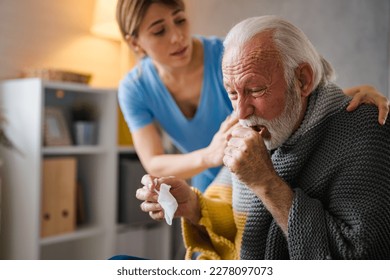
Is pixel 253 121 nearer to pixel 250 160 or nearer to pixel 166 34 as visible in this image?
pixel 250 160

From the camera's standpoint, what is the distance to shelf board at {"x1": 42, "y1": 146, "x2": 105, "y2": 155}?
64.4 inches

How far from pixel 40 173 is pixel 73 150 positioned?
15cm

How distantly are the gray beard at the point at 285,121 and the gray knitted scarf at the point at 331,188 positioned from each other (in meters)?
0.02

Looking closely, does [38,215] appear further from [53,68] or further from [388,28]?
[388,28]

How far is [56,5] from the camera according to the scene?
1129 millimetres

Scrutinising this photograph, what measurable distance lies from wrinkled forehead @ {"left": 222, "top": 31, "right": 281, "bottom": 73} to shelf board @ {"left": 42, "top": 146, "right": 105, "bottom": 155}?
41.9 inches

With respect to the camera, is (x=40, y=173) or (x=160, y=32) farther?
(x=40, y=173)

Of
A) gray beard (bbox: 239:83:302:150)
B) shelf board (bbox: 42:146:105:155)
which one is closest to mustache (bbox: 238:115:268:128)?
gray beard (bbox: 239:83:302:150)

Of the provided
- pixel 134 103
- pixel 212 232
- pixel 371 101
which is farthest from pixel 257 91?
pixel 134 103

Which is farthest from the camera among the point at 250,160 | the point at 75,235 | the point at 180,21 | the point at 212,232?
the point at 75,235

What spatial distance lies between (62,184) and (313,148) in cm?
116

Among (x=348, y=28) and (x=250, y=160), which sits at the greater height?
(x=348, y=28)

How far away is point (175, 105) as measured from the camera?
3.54ft
